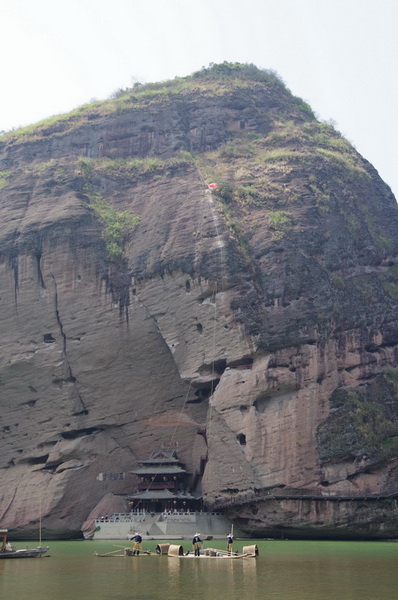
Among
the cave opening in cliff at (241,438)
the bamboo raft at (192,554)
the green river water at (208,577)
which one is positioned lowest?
the green river water at (208,577)

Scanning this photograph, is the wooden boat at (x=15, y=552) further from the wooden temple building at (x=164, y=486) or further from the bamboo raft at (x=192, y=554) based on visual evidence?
the wooden temple building at (x=164, y=486)

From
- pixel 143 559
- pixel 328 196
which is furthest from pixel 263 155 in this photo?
pixel 143 559

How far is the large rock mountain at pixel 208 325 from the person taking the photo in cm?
4794

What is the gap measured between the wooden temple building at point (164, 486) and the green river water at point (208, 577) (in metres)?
17.7

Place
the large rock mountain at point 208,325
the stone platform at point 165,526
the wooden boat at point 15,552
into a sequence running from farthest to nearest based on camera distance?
1. the stone platform at point 165,526
2. the large rock mountain at point 208,325
3. the wooden boat at point 15,552

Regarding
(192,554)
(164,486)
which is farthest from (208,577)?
(164,486)

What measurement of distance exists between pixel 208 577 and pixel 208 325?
28941mm

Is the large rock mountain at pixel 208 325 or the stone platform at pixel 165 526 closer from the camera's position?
the large rock mountain at pixel 208 325

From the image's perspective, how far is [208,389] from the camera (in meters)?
55.7

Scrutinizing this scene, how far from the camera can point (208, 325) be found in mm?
53656

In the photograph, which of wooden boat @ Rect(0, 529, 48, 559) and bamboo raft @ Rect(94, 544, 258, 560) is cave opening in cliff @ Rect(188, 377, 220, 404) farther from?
wooden boat @ Rect(0, 529, 48, 559)

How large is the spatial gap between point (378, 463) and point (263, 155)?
26.7m

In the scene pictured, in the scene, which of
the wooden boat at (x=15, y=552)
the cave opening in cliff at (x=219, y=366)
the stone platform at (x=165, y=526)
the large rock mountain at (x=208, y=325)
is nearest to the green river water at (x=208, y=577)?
the wooden boat at (x=15, y=552)

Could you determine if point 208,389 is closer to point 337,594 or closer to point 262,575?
point 262,575
